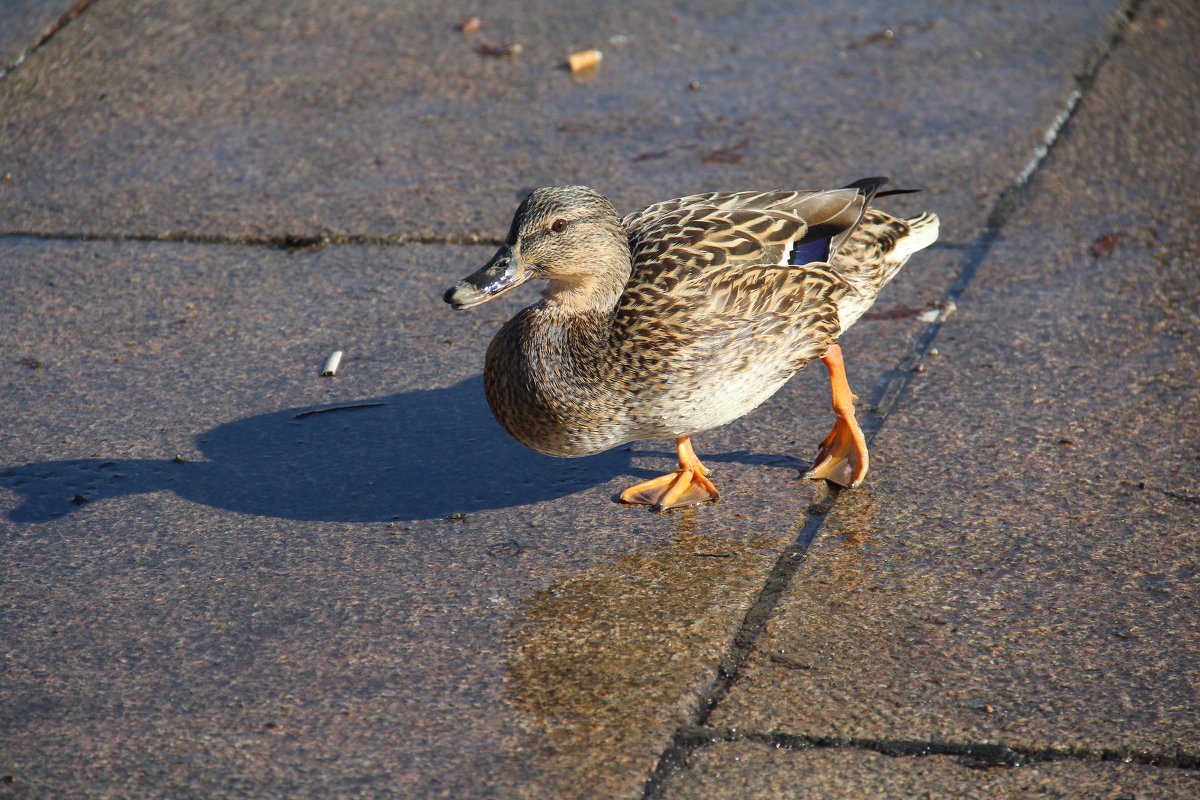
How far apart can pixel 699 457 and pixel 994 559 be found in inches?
43.3

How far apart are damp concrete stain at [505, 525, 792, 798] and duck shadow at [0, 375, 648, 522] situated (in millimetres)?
572

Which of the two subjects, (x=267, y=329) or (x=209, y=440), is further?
(x=267, y=329)

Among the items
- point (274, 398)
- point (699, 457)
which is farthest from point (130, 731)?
point (699, 457)

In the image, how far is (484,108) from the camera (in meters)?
6.82

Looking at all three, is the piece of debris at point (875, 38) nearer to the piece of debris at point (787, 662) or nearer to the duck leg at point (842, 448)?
the duck leg at point (842, 448)

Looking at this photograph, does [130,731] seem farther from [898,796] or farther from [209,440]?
[898,796]

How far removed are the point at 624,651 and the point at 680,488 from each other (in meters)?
0.84

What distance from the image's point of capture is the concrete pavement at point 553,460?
3.06 meters

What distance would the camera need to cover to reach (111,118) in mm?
6719

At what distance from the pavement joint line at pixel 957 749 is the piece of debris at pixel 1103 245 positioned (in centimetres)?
297

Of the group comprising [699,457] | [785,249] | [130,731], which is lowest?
[699,457]

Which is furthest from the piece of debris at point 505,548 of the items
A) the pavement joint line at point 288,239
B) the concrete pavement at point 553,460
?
the pavement joint line at point 288,239

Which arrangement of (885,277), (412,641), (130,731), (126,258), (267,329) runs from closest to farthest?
(130,731) → (412,641) → (885,277) → (267,329) → (126,258)

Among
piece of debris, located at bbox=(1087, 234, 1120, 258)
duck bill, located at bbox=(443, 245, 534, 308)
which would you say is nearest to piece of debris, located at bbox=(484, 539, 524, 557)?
duck bill, located at bbox=(443, 245, 534, 308)
